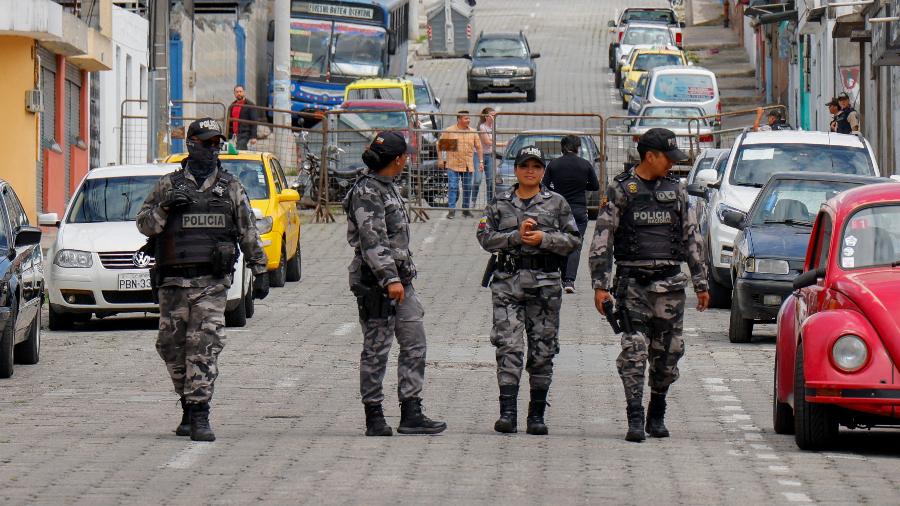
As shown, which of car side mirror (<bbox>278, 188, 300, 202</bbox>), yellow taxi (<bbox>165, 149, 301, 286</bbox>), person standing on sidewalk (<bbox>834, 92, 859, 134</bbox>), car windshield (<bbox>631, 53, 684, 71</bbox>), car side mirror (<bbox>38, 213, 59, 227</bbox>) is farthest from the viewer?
car windshield (<bbox>631, 53, 684, 71</bbox>)

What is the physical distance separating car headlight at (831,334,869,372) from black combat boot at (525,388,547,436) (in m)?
1.95

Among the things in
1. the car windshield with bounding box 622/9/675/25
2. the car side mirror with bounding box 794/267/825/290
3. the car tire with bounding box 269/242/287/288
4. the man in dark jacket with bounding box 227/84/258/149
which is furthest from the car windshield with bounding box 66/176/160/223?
the car windshield with bounding box 622/9/675/25

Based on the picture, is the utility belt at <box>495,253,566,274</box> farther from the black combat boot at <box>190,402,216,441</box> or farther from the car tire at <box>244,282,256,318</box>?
the car tire at <box>244,282,256,318</box>

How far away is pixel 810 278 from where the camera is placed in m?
10.5

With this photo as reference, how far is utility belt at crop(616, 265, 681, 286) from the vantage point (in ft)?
35.3

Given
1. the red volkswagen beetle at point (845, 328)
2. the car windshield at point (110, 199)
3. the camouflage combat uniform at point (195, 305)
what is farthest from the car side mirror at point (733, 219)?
the camouflage combat uniform at point (195, 305)

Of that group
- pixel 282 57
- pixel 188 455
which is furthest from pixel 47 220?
pixel 282 57

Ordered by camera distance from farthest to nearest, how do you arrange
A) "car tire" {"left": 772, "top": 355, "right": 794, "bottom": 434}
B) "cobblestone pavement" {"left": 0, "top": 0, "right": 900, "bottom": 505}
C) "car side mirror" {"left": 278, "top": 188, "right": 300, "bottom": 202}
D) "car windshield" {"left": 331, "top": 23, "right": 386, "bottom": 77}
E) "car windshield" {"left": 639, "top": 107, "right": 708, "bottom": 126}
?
"car windshield" {"left": 331, "top": 23, "right": 386, "bottom": 77}
"car windshield" {"left": 639, "top": 107, "right": 708, "bottom": 126}
"car side mirror" {"left": 278, "top": 188, "right": 300, "bottom": 202}
"car tire" {"left": 772, "top": 355, "right": 794, "bottom": 434}
"cobblestone pavement" {"left": 0, "top": 0, "right": 900, "bottom": 505}

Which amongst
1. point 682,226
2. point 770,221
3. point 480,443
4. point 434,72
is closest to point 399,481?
point 480,443

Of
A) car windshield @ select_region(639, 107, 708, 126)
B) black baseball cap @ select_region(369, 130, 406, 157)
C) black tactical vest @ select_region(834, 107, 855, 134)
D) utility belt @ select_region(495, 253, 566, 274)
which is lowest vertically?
utility belt @ select_region(495, 253, 566, 274)

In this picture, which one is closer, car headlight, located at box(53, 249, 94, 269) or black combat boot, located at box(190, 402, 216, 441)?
black combat boot, located at box(190, 402, 216, 441)

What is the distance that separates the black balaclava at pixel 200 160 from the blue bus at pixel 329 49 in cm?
3672

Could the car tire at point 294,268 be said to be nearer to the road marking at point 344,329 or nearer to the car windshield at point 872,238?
the road marking at point 344,329

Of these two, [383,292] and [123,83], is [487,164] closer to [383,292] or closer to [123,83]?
[123,83]
